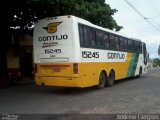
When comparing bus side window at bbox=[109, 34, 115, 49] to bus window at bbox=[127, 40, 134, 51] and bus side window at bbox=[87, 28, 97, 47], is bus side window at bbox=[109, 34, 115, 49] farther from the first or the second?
bus window at bbox=[127, 40, 134, 51]

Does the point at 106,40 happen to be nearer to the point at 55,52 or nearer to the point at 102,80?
the point at 102,80

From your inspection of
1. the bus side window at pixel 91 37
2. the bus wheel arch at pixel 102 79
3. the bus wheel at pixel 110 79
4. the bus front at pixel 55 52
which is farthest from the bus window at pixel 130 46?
the bus front at pixel 55 52

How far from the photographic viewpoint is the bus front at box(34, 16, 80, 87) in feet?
48.7

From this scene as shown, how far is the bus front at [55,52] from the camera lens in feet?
48.7

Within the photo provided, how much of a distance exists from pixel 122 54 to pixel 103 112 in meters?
11.1

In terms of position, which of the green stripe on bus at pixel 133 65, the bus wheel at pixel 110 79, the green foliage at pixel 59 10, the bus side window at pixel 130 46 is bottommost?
the bus wheel at pixel 110 79

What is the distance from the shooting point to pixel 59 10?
675 inches

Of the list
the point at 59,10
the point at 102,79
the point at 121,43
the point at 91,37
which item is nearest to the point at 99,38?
the point at 91,37

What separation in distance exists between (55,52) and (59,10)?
2.90 m

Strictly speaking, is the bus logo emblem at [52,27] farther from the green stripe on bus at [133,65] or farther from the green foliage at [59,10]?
the green stripe on bus at [133,65]

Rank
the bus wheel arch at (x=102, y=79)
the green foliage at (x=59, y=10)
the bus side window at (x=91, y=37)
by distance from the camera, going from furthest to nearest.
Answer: the bus wheel arch at (x=102, y=79)
the green foliage at (x=59, y=10)
the bus side window at (x=91, y=37)

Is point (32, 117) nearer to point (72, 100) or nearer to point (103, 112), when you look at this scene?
point (103, 112)

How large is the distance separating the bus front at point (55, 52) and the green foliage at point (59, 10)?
109 centimetres

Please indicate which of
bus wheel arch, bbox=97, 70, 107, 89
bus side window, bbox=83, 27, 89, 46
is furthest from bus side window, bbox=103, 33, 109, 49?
bus side window, bbox=83, 27, 89, 46
